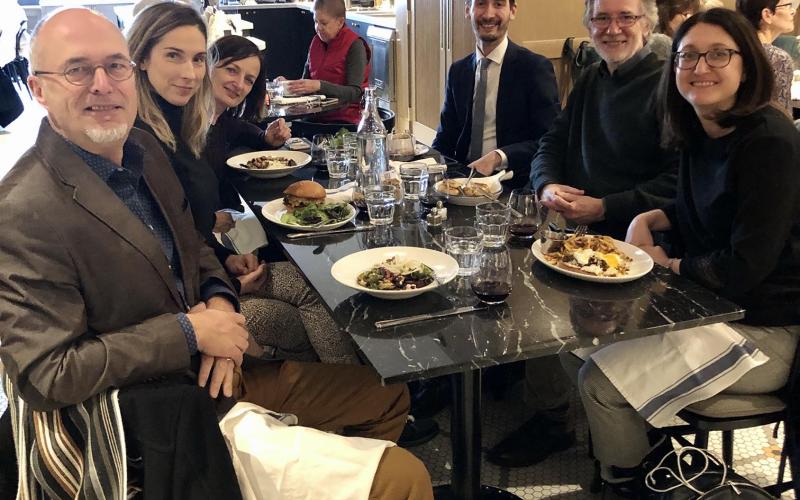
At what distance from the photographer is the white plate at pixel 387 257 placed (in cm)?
151

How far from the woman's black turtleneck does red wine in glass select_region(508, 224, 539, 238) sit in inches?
39.3

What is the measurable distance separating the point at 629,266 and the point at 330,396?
811 mm

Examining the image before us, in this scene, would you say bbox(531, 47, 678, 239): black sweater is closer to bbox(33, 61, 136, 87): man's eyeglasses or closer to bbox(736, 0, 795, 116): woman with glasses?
bbox(736, 0, 795, 116): woman with glasses

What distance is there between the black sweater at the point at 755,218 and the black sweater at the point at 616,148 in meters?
0.41

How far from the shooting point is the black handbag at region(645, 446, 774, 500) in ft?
5.07

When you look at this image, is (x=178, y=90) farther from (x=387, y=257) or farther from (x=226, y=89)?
(x=387, y=257)

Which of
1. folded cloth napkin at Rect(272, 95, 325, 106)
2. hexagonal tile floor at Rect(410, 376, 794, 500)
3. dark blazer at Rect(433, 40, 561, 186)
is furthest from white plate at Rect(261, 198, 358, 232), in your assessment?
folded cloth napkin at Rect(272, 95, 325, 106)

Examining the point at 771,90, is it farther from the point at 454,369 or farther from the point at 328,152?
the point at 328,152

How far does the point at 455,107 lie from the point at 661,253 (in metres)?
1.48

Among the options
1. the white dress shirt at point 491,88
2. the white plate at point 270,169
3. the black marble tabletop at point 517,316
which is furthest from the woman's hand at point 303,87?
the black marble tabletop at point 517,316

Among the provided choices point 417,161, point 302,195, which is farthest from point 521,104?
point 302,195

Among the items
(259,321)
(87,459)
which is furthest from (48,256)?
(259,321)

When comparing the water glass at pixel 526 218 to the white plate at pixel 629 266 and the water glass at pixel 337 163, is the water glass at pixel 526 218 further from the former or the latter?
the water glass at pixel 337 163

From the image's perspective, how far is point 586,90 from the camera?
245 centimetres
